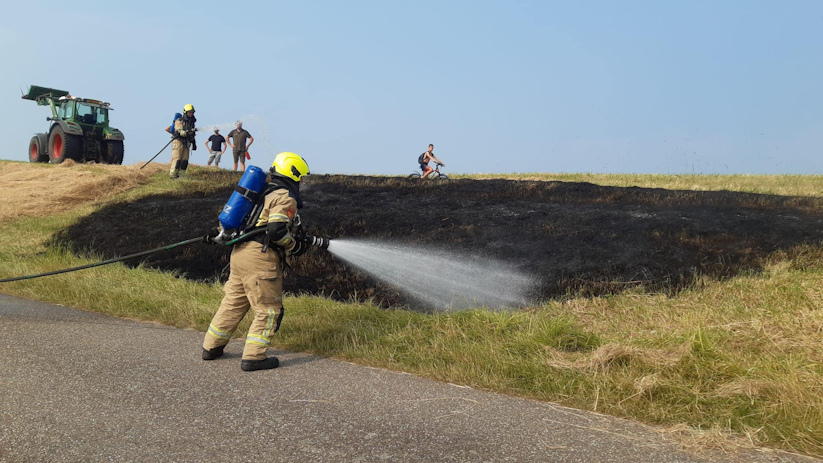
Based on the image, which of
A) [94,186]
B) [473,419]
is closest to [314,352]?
[473,419]

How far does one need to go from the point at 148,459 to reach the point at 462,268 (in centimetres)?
570

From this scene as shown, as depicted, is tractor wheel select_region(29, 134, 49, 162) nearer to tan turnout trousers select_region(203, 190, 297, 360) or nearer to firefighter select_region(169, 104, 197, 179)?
firefighter select_region(169, 104, 197, 179)

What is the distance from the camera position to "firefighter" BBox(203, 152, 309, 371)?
17.1 ft

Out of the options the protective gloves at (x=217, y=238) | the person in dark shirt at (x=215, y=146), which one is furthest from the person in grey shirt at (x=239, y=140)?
the protective gloves at (x=217, y=238)

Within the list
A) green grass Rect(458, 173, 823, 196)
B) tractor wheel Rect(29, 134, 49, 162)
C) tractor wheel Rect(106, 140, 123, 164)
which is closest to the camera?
green grass Rect(458, 173, 823, 196)

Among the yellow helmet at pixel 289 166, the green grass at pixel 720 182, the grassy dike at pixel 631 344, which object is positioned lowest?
the grassy dike at pixel 631 344

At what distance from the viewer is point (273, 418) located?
154 inches

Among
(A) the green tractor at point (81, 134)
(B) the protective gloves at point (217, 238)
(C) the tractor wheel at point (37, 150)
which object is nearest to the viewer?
(B) the protective gloves at point (217, 238)

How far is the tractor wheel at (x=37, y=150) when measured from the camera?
1014 inches

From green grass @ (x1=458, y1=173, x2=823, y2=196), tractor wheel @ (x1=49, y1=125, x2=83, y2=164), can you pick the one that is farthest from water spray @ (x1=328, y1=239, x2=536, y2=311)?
tractor wheel @ (x1=49, y1=125, x2=83, y2=164)

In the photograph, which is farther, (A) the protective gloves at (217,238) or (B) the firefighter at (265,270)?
(A) the protective gloves at (217,238)

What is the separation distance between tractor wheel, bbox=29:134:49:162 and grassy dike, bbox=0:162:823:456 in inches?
815

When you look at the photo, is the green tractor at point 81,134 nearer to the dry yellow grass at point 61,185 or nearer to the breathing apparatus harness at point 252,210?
the dry yellow grass at point 61,185

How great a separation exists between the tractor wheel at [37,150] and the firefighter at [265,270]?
Answer: 24.7 metres
